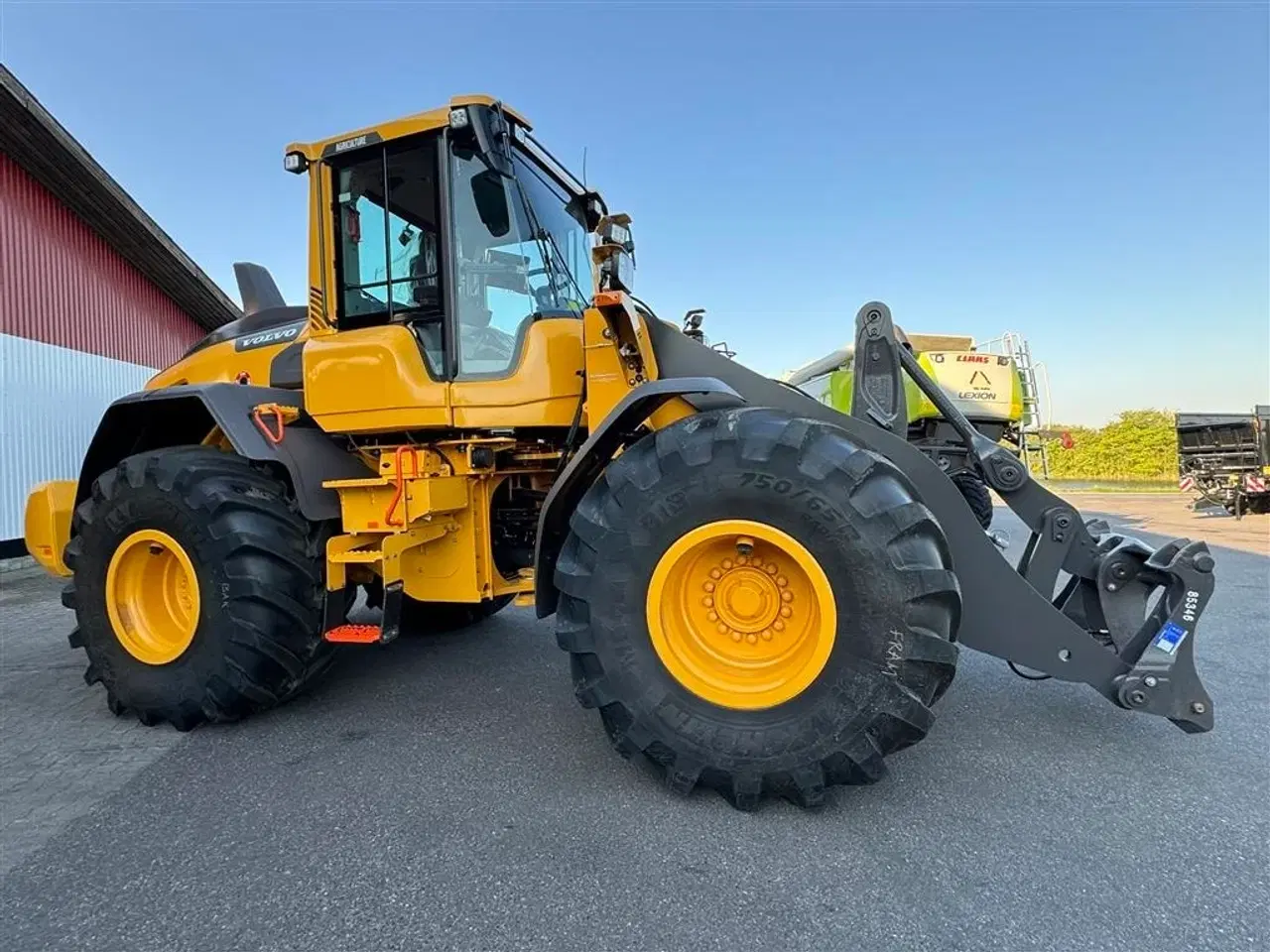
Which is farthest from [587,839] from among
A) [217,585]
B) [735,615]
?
[217,585]

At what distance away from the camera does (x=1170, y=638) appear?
2.54 meters

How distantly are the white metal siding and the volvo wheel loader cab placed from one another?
236 inches

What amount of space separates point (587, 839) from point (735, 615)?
926 mm

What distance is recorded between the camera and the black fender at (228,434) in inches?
131

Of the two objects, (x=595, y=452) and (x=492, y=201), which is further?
(x=492, y=201)

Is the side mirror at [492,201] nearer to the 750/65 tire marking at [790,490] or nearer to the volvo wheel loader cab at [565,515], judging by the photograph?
the volvo wheel loader cab at [565,515]

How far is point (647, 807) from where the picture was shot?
8.16ft

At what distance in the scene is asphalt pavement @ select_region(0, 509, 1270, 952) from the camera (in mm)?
1904

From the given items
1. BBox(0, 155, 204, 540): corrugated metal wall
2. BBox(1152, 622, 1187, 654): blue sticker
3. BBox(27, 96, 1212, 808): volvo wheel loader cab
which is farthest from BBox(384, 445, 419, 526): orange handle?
BBox(0, 155, 204, 540): corrugated metal wall

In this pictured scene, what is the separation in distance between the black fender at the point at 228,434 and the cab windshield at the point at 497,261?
92cm

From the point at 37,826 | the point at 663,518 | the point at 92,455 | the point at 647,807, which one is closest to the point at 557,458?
the point at 663,518

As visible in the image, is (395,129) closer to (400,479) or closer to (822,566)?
(400,479)

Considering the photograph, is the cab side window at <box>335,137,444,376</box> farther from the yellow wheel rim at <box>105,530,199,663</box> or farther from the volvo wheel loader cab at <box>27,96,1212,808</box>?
the yellow wheel rim at <box>105,530,199,663</box>

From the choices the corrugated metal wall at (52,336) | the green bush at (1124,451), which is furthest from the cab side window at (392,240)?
the green bush at (1124,451)
